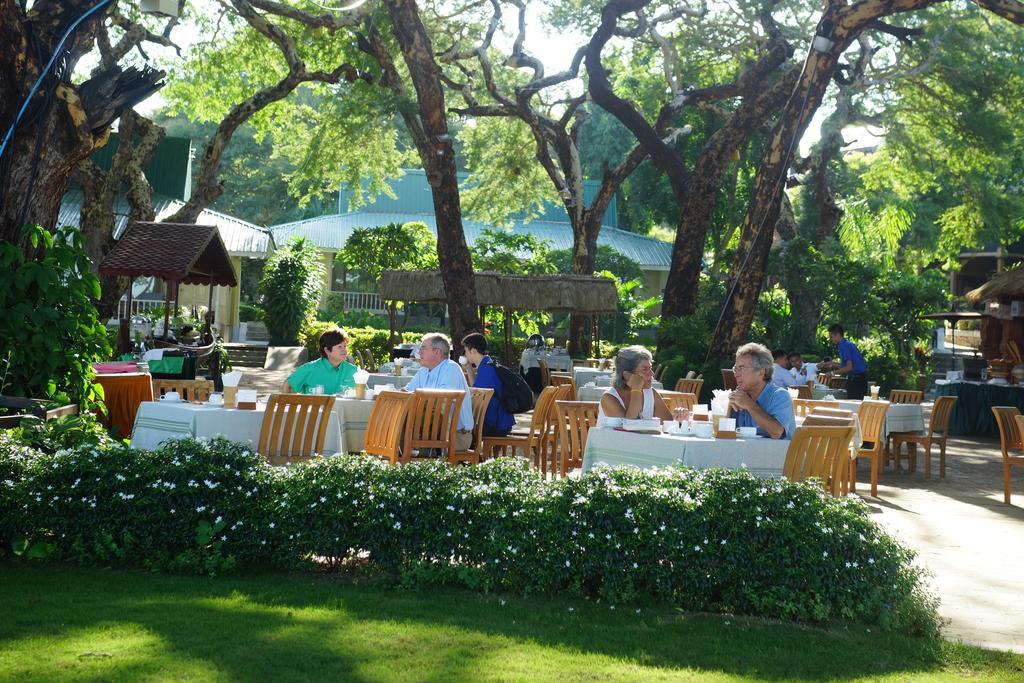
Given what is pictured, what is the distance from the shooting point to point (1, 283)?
7520 mm

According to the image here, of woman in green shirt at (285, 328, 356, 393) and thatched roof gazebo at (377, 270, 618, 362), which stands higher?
thatched roof gazebo at (377, 270, 618, 362)

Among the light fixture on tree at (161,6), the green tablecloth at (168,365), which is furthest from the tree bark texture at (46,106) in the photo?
the green tablecloth at (168,365)

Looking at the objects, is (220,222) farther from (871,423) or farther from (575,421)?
Result: (575,421)

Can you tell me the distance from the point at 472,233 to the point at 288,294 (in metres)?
10.5

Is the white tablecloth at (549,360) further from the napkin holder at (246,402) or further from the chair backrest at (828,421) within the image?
the chair backrest at (828,421)

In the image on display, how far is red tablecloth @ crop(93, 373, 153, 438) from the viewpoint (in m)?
10.1

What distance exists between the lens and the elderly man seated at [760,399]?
7.79 meters

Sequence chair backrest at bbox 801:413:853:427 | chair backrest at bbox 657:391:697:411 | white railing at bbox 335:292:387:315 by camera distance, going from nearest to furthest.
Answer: chair backrest at bbox 801:413:853:427 < chair backrest at bbox 657:391:697:411 < white railing at bbox 335:292:387:315

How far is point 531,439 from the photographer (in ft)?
33.7

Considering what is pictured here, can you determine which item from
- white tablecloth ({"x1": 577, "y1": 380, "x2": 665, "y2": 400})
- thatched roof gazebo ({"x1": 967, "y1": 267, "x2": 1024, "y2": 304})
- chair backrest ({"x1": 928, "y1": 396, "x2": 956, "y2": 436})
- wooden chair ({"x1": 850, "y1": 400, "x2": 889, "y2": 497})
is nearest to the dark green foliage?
white tablecloth ({"x1": 577, "y1": 380, "x2": 665, "y2": 400})

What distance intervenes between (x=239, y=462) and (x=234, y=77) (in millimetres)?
20926

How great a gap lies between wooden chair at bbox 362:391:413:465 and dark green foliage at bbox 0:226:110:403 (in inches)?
77.0

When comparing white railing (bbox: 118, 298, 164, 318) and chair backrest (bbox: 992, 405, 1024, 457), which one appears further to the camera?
white railing (bbox: 118, 298, 164, 318)

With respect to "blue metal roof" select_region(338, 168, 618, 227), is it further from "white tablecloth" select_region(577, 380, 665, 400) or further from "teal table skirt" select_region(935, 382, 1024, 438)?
"white tablecloth" select_region(577, 380, 665, 400)
